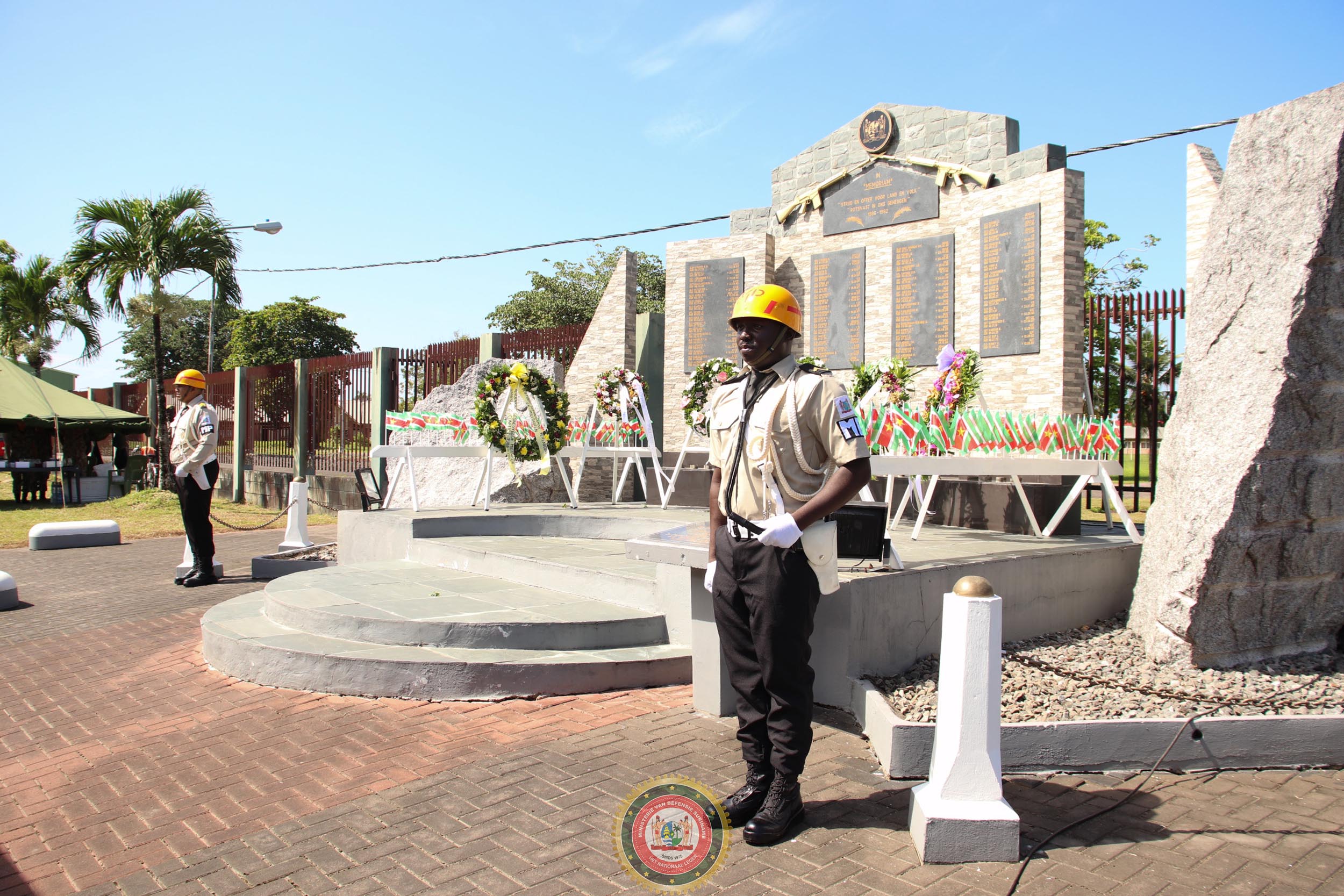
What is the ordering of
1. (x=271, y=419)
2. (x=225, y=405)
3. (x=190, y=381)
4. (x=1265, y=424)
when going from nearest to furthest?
(x=1265, y=424)
(x=190, y=381)
(x=271, y=419)
(x=225, y=405)

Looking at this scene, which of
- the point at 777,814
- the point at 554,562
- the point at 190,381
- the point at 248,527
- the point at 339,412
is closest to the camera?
the point at 777,814

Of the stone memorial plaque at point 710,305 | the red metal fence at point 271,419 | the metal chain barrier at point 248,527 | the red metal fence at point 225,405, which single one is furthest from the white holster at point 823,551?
the red metal fence at point 225,405

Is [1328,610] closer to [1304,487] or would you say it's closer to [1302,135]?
[1304,487]

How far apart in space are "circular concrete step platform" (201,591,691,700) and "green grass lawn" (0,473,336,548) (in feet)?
34.1

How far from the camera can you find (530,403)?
10594mm

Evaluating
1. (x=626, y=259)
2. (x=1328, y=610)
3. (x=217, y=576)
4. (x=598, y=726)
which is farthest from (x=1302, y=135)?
(x=626, y=259)

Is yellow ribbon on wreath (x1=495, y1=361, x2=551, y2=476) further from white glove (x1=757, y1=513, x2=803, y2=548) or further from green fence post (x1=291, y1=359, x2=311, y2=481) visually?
green fence post (x1=291, y1=359, x2=311, y2=481)

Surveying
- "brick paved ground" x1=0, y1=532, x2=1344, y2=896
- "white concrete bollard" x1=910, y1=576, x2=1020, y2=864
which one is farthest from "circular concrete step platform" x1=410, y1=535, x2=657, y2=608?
"white concrete bollard" x1=910, y1=576, x2=1020, y2=864

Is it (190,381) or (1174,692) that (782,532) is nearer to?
(1174,692)

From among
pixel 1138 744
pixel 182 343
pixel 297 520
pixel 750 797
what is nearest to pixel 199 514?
pixel 297 520

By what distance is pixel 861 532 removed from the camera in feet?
17.0

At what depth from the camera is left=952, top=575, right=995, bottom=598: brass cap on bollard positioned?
10.7 ft

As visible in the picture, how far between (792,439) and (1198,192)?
10.3m

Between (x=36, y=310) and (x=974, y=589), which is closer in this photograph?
(x=974, y=589)
